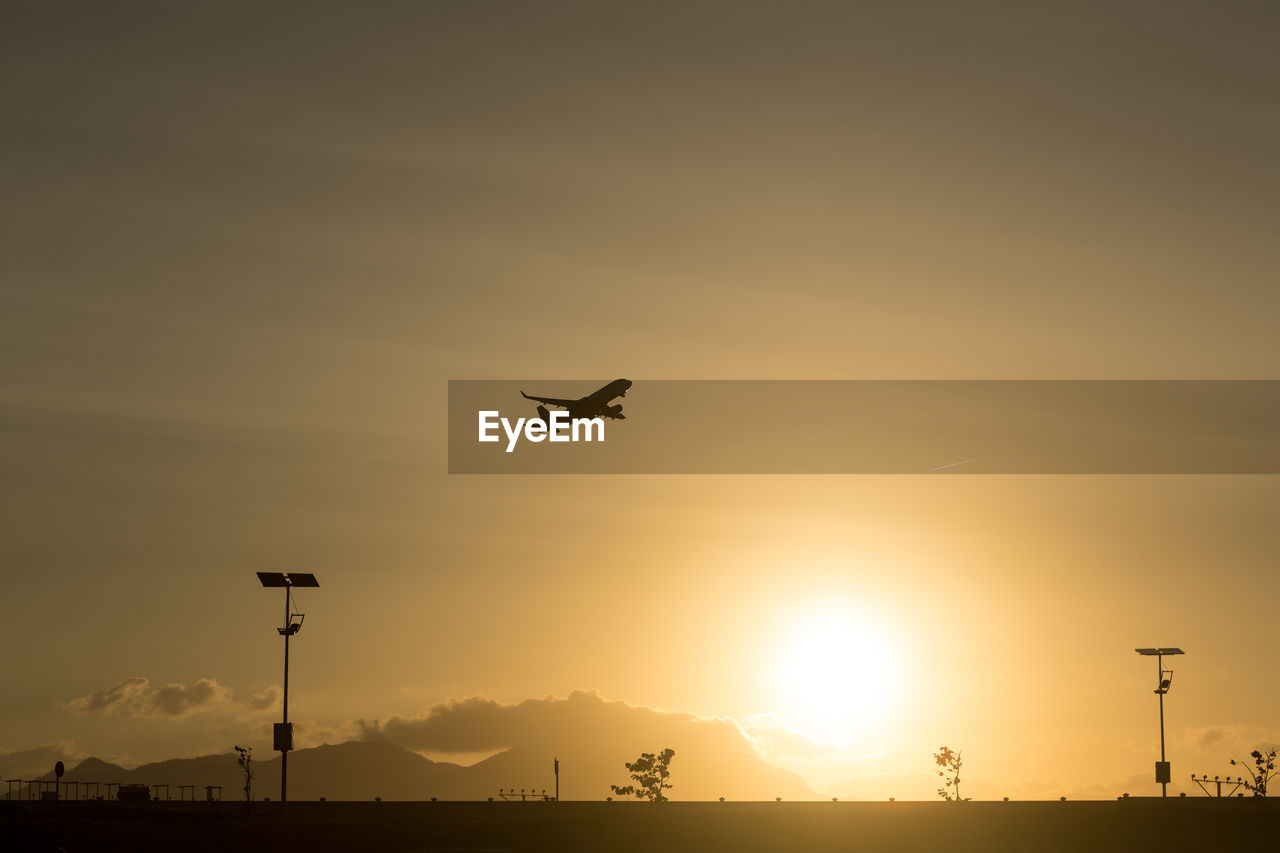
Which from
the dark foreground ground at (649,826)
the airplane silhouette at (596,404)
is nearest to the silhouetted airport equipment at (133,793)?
the dark foreground ground at (649,826)

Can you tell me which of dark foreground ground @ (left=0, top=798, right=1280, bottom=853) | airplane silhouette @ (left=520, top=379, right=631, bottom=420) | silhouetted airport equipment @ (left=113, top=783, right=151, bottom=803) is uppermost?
airplane silhouette @ (left=520, top=379, right=631, bottom=420)

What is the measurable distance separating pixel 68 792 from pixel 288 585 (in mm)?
30991

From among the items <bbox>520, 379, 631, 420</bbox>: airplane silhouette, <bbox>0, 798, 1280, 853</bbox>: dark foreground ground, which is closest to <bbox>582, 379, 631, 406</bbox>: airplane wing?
<bbox>520, 379, 631, 420</bbox>: airplane silhouette

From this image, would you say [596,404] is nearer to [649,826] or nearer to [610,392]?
[610,392]

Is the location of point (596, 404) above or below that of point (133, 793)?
above

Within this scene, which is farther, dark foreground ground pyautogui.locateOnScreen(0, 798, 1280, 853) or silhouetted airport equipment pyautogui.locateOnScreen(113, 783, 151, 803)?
silhouetted airport equipment pyautogui.locateOnScreen(113, 783, 151, 803)

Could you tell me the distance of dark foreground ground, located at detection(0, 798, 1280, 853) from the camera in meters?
111

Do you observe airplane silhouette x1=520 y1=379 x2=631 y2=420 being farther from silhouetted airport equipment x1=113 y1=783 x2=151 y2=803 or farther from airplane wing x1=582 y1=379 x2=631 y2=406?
silhouetted airport equipment x1=113 y1=783 x2=151 y2=803

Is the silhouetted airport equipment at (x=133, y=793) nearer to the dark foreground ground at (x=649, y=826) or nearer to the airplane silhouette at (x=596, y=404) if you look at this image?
the dark foreground ground at (x=649, y=826)

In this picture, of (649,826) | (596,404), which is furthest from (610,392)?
(649,826)

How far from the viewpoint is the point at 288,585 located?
132 meters

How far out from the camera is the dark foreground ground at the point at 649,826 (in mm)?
111250

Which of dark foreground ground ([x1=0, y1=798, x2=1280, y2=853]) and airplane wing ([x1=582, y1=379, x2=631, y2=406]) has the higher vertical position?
airplane wing ([x1=582, y1=379, x2=631, y2=406])

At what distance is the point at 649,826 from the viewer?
123625mm
